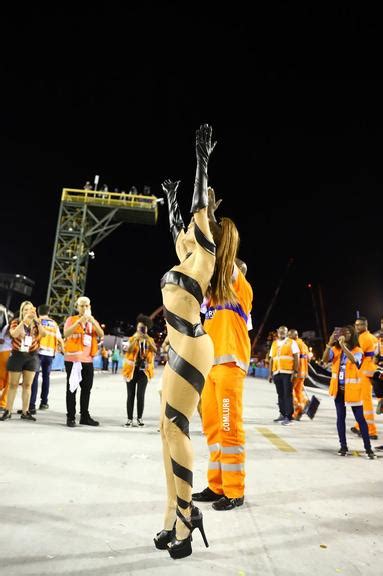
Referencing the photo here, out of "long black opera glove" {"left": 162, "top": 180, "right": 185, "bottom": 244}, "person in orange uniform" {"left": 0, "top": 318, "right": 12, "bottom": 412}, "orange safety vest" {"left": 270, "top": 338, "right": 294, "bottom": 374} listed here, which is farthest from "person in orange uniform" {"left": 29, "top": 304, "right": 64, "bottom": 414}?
"long black opera glove" {"left": 162, "top": 180, "right": 185, "bottom": 244}

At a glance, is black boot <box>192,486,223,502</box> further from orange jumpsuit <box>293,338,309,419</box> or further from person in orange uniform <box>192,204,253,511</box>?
orange jumpsuit <box>293,338,309,419</box>

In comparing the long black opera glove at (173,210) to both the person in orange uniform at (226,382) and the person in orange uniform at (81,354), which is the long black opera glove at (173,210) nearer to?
the person in orange uniform at (226,382)

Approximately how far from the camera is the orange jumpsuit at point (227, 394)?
10.7 feet

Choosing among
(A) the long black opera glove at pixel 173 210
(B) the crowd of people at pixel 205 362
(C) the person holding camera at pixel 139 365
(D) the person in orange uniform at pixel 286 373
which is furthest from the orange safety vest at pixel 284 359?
(A) the long black opera glove at pixel 173 210

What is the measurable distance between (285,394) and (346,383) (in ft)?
10.4

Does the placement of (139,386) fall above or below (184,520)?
above

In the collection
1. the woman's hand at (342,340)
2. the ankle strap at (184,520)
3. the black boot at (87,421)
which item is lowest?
the black boot at (87,421)

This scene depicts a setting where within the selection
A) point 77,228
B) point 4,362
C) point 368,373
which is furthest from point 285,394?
point 77,228

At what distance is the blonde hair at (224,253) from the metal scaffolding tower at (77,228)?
2808 centimetres

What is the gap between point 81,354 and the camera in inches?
270

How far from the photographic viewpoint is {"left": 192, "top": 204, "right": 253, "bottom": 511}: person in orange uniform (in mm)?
3100

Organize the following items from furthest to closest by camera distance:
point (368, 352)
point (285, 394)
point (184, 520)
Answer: point (285, 394) < point (368, 352) < point (184, 520)

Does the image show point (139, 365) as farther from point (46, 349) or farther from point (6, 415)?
point (46, 349)

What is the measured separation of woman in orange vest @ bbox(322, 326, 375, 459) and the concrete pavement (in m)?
0.33
